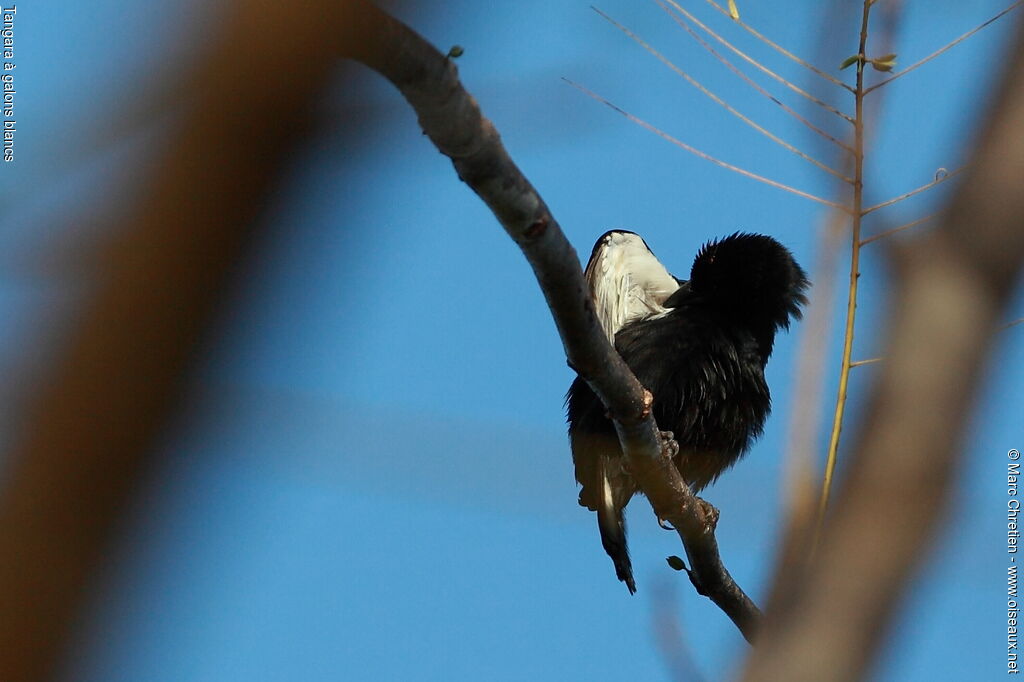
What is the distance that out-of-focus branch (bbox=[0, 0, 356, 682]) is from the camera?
924 mm

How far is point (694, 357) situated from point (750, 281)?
591 millimetres

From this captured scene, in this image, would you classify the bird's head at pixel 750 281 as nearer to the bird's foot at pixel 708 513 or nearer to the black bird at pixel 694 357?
the black bird at pixel 694 357

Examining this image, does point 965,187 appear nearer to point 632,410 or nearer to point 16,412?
point 16,412

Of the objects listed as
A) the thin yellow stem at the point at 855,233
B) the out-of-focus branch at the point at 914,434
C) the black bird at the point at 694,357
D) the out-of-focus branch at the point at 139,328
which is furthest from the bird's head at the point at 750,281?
the out-of-focus branch at the point at 139,328

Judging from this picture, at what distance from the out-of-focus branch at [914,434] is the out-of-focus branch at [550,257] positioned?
66cm

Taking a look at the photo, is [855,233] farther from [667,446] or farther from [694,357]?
[694,357]

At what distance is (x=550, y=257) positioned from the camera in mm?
3357

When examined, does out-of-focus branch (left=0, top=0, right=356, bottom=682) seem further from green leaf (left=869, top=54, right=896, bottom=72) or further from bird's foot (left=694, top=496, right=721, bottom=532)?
bird's foot (left=694, top=496, right=721, bottom=532)

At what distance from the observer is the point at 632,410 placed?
4.35 meters

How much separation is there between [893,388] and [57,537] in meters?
0.82

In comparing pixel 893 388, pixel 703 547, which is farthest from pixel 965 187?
pixel 703 547

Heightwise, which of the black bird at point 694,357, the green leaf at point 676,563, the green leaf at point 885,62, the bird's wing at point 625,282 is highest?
the bird's wing at point 625,282

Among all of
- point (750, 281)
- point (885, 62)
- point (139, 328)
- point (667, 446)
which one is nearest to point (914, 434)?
point (139, 328)

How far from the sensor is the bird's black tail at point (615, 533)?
6098mm
